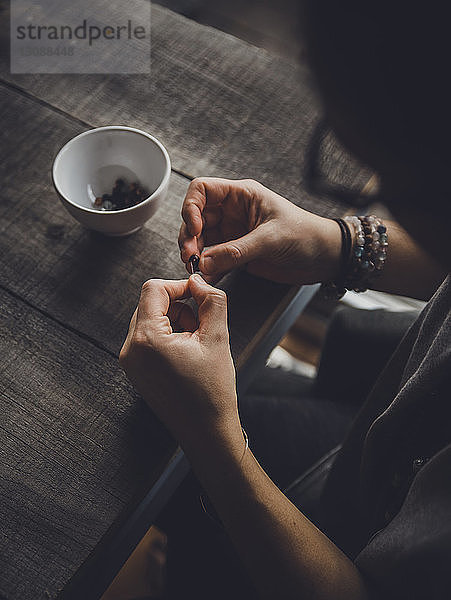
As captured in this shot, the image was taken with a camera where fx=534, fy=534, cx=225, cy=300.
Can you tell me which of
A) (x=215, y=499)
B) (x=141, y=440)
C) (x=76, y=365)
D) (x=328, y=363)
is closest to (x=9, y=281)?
(x=76, y=365)

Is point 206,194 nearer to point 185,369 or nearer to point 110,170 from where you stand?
point 110,170

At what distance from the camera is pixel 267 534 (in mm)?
647

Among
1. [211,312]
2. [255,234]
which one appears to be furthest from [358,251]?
[211,312]

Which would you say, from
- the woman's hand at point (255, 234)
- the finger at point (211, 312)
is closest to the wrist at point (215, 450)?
the finger at point (211, 312)

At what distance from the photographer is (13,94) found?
94 centimetres

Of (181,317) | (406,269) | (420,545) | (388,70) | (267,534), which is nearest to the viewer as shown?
(388,70)

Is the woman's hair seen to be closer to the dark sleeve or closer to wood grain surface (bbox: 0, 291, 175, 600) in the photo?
the dark sleeve

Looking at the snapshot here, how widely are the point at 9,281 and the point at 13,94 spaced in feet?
1.25

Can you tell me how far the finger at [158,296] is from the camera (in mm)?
680

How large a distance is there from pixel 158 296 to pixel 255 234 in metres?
0.18

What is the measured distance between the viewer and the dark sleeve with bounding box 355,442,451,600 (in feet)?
1.69

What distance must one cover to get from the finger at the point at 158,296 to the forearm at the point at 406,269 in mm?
339

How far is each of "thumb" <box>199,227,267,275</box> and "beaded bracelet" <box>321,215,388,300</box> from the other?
16 cm

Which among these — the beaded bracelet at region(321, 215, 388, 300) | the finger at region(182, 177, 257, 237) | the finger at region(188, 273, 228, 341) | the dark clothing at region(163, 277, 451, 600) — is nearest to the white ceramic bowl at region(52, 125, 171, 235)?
the finger at region(182, 177, 257, 237)
